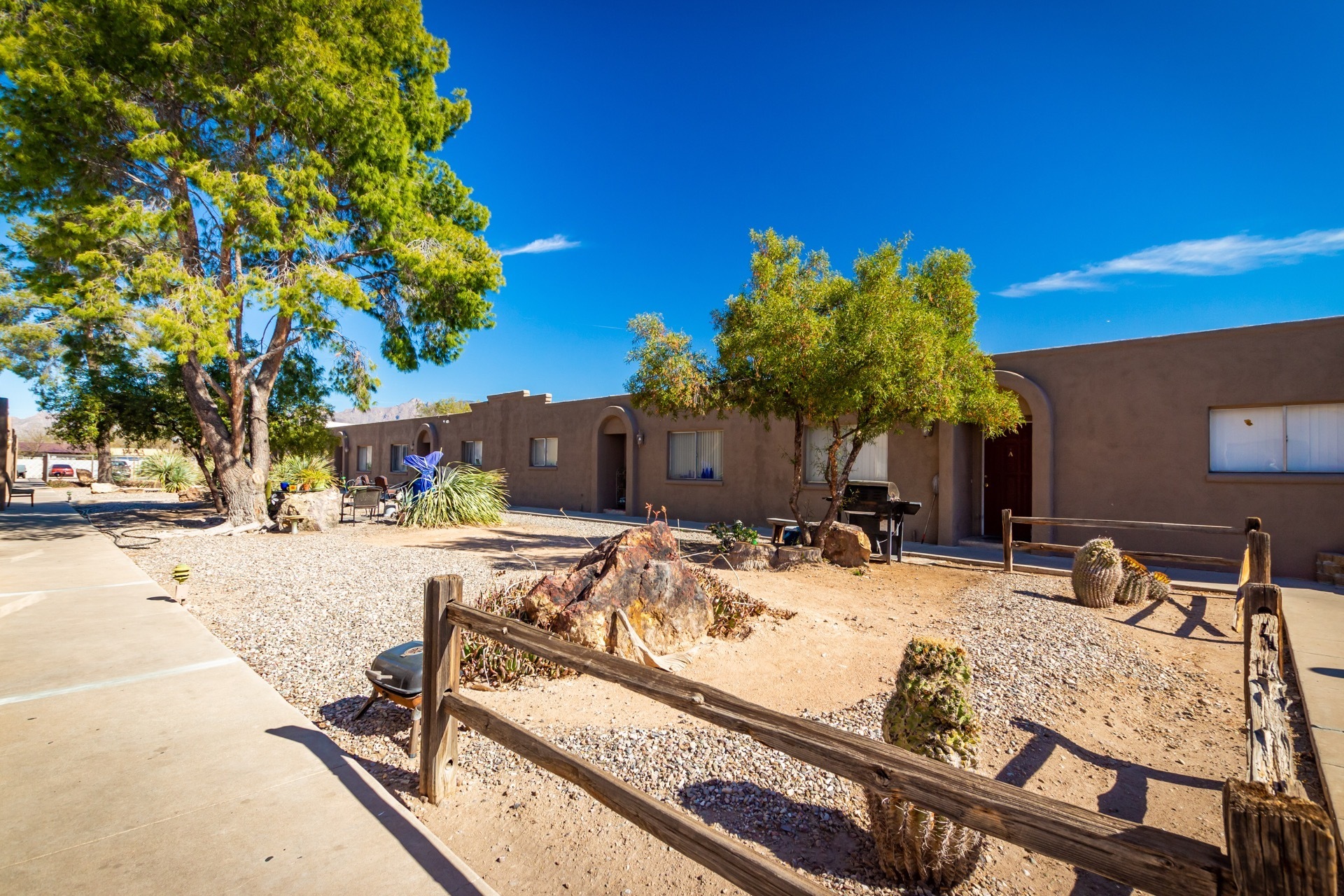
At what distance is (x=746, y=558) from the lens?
871cm

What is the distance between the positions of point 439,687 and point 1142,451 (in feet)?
35.1

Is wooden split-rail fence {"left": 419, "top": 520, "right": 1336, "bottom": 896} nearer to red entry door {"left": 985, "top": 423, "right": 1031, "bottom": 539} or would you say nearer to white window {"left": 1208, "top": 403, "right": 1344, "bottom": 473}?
white window {"left": 1208, "top": 403, "right": 1344, "bottom": 473}

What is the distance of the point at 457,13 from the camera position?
12.4m

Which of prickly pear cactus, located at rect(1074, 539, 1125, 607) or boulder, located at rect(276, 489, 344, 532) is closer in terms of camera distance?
prickly pear cactus, located at rect(1074, 539, 1125, 607)

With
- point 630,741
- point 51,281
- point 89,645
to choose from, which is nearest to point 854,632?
point 630,741

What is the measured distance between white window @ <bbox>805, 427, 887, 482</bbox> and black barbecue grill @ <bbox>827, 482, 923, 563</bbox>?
6.67 feet

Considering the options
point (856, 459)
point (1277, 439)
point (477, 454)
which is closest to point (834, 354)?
point (856, 459)

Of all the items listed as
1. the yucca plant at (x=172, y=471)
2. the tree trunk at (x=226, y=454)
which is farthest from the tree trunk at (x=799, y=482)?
the yucca plant at (x=172, y=471)

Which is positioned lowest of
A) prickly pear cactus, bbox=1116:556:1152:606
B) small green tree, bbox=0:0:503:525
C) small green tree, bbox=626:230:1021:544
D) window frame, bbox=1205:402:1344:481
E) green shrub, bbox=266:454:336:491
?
prickly pear cactus, bbox=1116:556:1152:606

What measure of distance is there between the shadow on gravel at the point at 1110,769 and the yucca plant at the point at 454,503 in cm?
1160

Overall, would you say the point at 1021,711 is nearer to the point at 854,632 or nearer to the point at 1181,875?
the point at 854,632

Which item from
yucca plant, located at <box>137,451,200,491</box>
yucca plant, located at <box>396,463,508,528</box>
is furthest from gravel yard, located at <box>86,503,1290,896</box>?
yucca plant, located at <box>137,451,200,491</box>

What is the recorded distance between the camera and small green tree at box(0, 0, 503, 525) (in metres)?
10.1

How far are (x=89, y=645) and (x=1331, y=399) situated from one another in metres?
13.7
